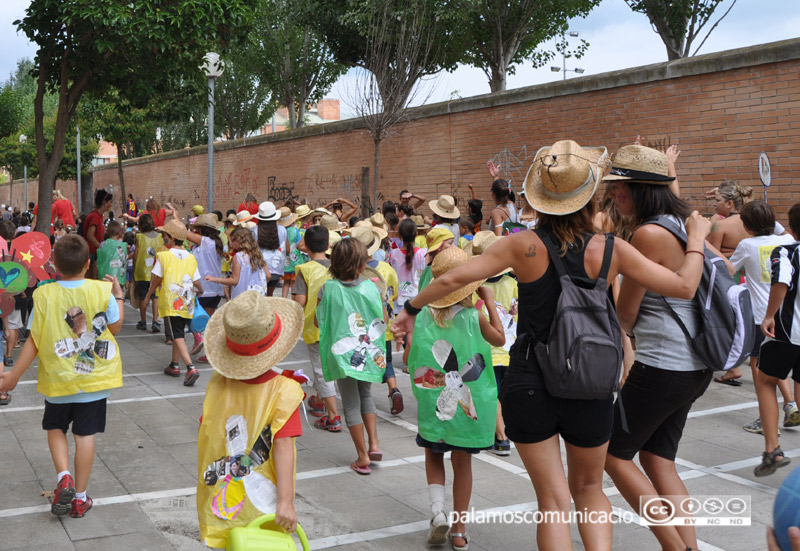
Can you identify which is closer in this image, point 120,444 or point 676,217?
point 676,217

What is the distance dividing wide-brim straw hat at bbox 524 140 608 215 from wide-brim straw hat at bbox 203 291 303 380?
124 centimetres

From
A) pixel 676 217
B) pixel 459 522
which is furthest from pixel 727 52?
pixel 459 522

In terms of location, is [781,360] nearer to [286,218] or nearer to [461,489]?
[461,489]

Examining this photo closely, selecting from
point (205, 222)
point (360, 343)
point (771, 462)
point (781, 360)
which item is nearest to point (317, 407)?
point (360, 343)

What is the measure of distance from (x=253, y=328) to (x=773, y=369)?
419 centimetres

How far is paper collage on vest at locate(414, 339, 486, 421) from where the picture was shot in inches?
171

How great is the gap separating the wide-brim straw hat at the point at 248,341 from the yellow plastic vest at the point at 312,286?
3.33m

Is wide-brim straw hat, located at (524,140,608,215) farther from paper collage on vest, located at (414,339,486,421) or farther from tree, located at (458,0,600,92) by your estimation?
tree, located at (458,0,600,92)

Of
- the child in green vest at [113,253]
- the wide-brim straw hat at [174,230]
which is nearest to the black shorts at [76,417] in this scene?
the wide-brim straw hat at [174,230]

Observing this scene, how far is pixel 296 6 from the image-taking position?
2372 cm

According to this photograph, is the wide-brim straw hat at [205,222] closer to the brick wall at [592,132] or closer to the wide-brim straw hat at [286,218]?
the wide-brim straw hat at [286,218]

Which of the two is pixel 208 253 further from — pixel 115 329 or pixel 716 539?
pixel 716 539

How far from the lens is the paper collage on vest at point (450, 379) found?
14.2ft

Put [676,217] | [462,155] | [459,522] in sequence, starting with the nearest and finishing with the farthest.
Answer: [676,217]
[459,522]
[462,155]
